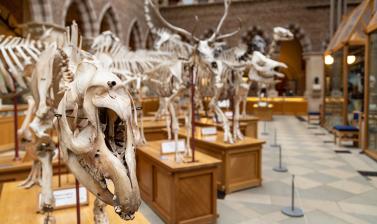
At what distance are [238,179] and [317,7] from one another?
55.5 feet

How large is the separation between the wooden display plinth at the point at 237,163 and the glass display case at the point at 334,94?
6033mm

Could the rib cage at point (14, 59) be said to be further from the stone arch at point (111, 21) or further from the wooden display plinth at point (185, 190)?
the stone arch at point (111, 21)

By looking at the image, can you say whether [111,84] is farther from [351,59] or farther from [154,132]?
[351,59]

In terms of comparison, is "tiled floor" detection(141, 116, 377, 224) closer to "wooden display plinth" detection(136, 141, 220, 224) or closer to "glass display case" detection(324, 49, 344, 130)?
"wooden display plinth" detection(136, 141, 220, 224)

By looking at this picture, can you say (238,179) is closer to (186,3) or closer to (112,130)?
(112,130)

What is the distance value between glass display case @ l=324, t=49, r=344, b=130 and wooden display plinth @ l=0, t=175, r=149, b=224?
365 inches

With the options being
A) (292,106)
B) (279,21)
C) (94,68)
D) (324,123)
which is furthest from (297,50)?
(94,68)

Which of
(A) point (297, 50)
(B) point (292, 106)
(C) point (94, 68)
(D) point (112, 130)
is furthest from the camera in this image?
(A) point (297, 50)

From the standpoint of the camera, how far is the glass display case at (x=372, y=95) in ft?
23.5

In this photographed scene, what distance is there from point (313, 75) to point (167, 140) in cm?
1553

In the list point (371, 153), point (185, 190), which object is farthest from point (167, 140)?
point (371, 153)

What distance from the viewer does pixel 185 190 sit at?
3801 mm

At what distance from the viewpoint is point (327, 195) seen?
4.96 metres

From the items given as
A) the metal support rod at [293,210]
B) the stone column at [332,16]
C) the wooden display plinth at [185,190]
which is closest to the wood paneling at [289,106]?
the stone column at [332,16]
